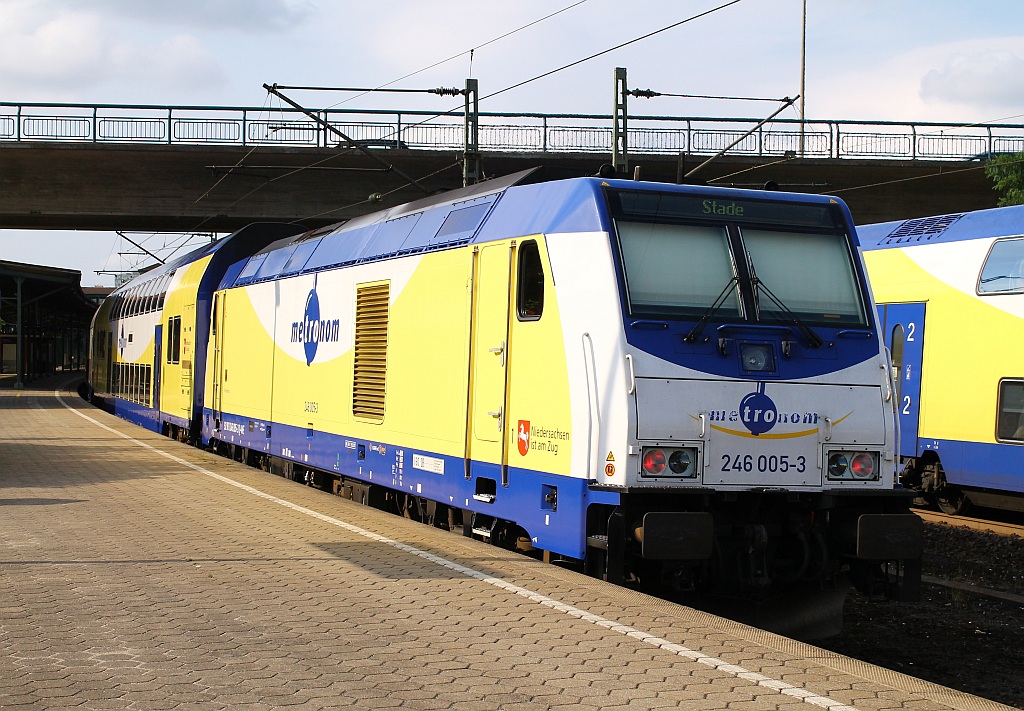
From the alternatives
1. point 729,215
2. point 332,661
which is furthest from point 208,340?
point 332,661

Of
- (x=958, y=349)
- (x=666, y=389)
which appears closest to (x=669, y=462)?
(x=666, y=389)

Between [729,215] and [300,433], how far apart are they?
305 inches

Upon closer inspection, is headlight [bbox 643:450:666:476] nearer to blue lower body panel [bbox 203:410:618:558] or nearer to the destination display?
blue lower body panel [bbox 203:410:618:558]

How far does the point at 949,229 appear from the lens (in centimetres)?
1487

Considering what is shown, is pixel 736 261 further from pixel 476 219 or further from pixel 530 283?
pixel 476 219

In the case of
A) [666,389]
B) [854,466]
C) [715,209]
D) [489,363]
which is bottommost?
[854,466]

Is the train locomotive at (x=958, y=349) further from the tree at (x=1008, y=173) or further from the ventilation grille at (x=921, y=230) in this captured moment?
the tree at (x=1008, y=173)

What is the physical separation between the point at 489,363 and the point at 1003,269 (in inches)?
292

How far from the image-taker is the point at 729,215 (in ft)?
28.2

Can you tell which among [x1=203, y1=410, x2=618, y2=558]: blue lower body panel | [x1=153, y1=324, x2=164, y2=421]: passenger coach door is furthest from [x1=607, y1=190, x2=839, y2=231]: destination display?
[x1=153, y1=324, x2=164, y2=421]: passenger coach door

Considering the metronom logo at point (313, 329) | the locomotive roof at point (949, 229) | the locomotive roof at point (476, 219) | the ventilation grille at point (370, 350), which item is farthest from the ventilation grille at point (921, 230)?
the metronom logo at point (313, 329)

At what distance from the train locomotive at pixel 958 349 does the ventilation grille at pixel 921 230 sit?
2 cm

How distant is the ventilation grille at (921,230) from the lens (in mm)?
15109

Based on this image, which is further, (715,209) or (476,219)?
(476,219)
